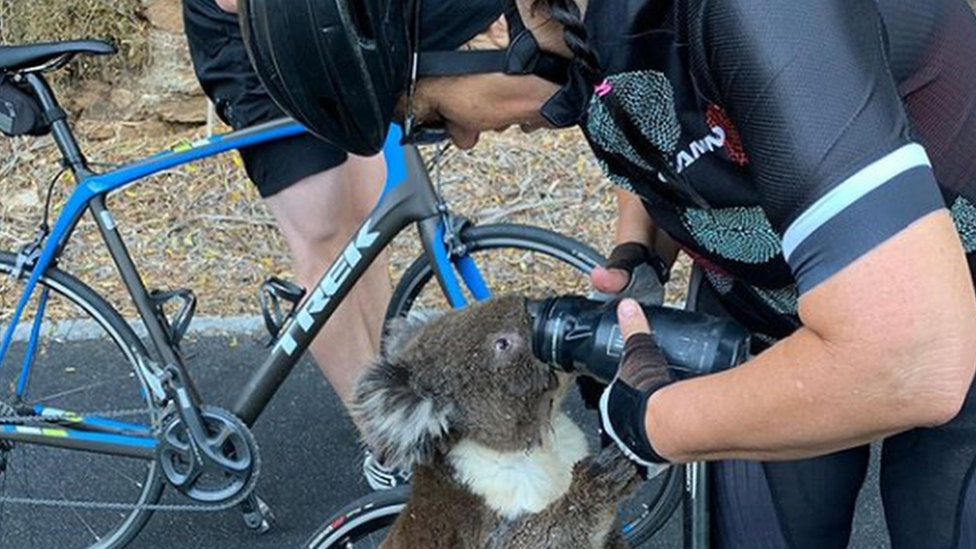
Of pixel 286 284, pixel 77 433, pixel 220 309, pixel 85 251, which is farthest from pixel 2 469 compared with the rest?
pixel 85 251

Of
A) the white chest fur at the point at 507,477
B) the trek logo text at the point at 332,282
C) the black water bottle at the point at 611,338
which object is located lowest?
the trek logo text at the point at 332,282

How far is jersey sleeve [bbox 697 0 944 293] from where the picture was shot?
1560 millimetres

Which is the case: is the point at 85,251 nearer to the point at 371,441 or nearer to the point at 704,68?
the point at 371,441

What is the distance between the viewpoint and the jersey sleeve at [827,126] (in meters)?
1.56

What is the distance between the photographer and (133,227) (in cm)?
620

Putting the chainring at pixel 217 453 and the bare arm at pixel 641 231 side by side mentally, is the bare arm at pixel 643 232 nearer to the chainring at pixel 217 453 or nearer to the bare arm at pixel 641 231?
the bare arm at pixel 641 231

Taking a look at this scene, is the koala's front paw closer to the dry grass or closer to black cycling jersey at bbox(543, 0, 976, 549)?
black cycling jersey at bbox(543, 0, 976, 549)

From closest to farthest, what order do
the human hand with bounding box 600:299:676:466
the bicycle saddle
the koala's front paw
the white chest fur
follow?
the human hand with bounding box 600:299:676:466
the koala's front paw
the white chest fur
the bicycle saddle

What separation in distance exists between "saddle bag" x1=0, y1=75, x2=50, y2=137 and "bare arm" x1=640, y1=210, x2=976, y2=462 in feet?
8.44

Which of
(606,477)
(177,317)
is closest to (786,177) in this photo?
(606,477)

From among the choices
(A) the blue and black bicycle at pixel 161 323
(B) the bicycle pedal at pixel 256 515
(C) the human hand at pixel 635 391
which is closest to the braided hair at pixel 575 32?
(C) the human hand at pixel 635 391

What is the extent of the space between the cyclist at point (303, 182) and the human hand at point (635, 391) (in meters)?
1.83

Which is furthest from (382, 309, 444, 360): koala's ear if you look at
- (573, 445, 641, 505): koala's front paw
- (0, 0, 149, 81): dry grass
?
(0, 0, 149, 81): dry grass

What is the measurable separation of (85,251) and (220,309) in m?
0.79
